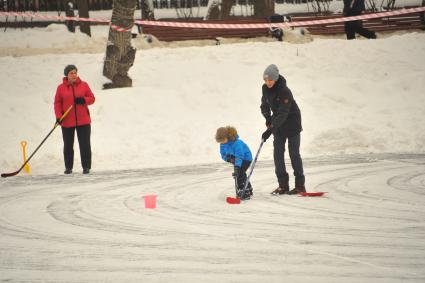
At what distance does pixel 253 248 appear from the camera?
7.33 m

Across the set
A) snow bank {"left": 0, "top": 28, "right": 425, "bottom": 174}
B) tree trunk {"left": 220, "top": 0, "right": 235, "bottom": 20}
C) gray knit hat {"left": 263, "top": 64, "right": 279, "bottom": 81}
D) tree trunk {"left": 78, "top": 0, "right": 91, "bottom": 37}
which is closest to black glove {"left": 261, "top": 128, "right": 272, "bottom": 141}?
gray knit hat {"left": 263, "top": 64, "right": 279, "bottom": 81}

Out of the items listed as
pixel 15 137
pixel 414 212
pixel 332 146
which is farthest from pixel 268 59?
pixel 414 212

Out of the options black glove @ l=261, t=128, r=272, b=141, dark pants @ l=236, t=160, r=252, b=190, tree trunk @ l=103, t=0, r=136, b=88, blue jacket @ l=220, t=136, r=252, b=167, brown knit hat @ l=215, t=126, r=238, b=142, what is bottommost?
dark pants @ l=236, t=160, r=252, b=190

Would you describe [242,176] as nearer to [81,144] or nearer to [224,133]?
[224,133]

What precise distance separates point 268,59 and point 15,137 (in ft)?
28.0

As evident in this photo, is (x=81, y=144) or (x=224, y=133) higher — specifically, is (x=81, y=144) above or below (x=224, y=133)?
below

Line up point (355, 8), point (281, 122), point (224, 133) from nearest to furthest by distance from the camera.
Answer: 1. point (224, 133)
2. point (281, 122)
3. point (355, 8)

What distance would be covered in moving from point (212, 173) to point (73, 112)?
8.91 feet

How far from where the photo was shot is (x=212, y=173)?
13.4 m

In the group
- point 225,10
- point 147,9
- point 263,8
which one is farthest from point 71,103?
point 147,9

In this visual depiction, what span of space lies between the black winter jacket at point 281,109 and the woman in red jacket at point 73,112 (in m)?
4.40

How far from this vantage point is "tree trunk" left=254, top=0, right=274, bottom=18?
1163 inches

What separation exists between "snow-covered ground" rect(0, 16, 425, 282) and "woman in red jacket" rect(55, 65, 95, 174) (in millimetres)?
430

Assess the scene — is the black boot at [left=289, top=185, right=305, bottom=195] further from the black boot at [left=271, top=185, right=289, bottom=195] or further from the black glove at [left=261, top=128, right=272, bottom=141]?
the black glove at [left=261, top=128, right=272, bottom=141]
